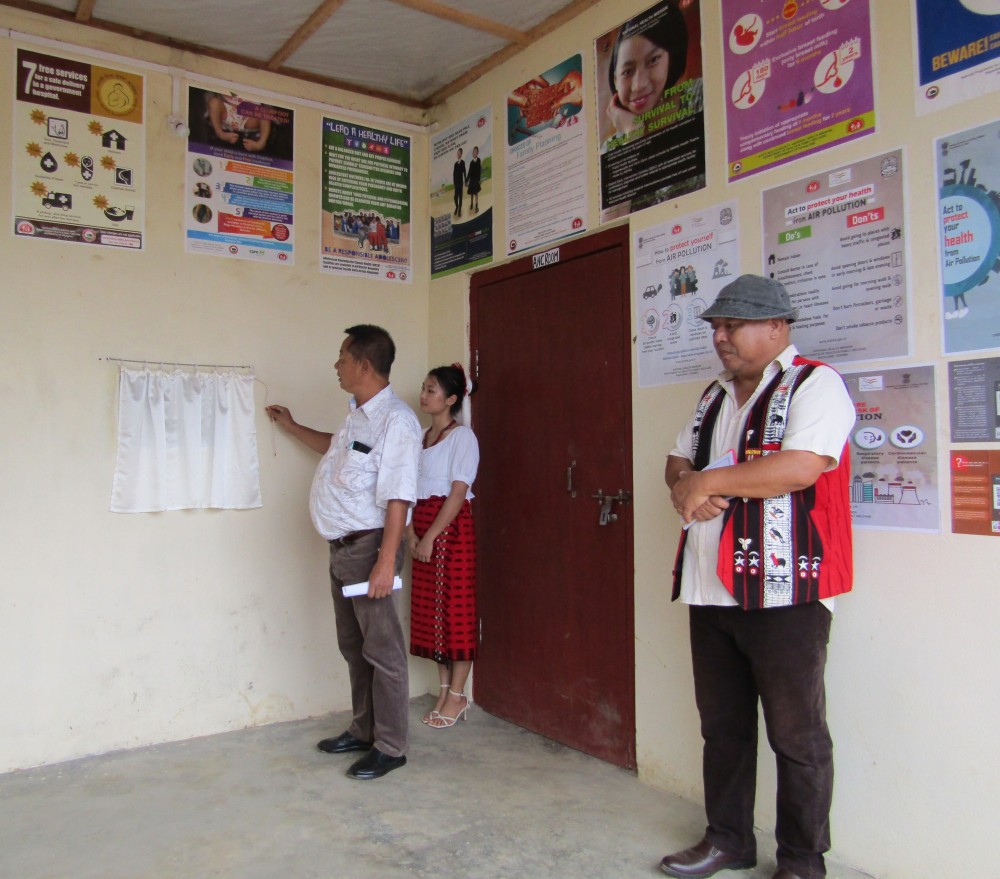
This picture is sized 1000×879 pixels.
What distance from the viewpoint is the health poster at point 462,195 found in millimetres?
3721

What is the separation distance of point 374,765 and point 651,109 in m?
2.57

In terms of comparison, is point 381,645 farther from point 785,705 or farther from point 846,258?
point 846,258

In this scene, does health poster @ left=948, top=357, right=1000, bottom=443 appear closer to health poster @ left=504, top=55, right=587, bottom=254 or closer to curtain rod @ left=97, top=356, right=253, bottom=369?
health poster @ left=504, top=55, right=587, bottom=254

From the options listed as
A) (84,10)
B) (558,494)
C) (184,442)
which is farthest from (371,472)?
(84,10)

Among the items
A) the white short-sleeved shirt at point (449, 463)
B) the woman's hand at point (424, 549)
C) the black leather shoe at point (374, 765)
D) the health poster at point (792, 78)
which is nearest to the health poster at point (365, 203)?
the white short-sleeved shirt at point (449, 463)

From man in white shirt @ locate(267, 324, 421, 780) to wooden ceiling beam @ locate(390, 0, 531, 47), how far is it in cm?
128

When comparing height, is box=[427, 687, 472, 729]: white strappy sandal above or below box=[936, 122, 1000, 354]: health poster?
below

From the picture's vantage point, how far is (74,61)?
324 centimetres

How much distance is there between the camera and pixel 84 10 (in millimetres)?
3164

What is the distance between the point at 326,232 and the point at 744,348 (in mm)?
2283

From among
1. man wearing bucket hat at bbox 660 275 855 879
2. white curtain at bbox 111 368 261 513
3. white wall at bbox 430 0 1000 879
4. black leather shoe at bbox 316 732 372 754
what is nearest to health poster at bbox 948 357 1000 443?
white wall at bbox 430 0 1000 879

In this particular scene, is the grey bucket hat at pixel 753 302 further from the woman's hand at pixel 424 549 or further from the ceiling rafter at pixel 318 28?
the woman's hand at pixel 424 549

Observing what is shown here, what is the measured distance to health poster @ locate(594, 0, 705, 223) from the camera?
9.10 feet

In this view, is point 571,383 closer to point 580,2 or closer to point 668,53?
point 668,53
